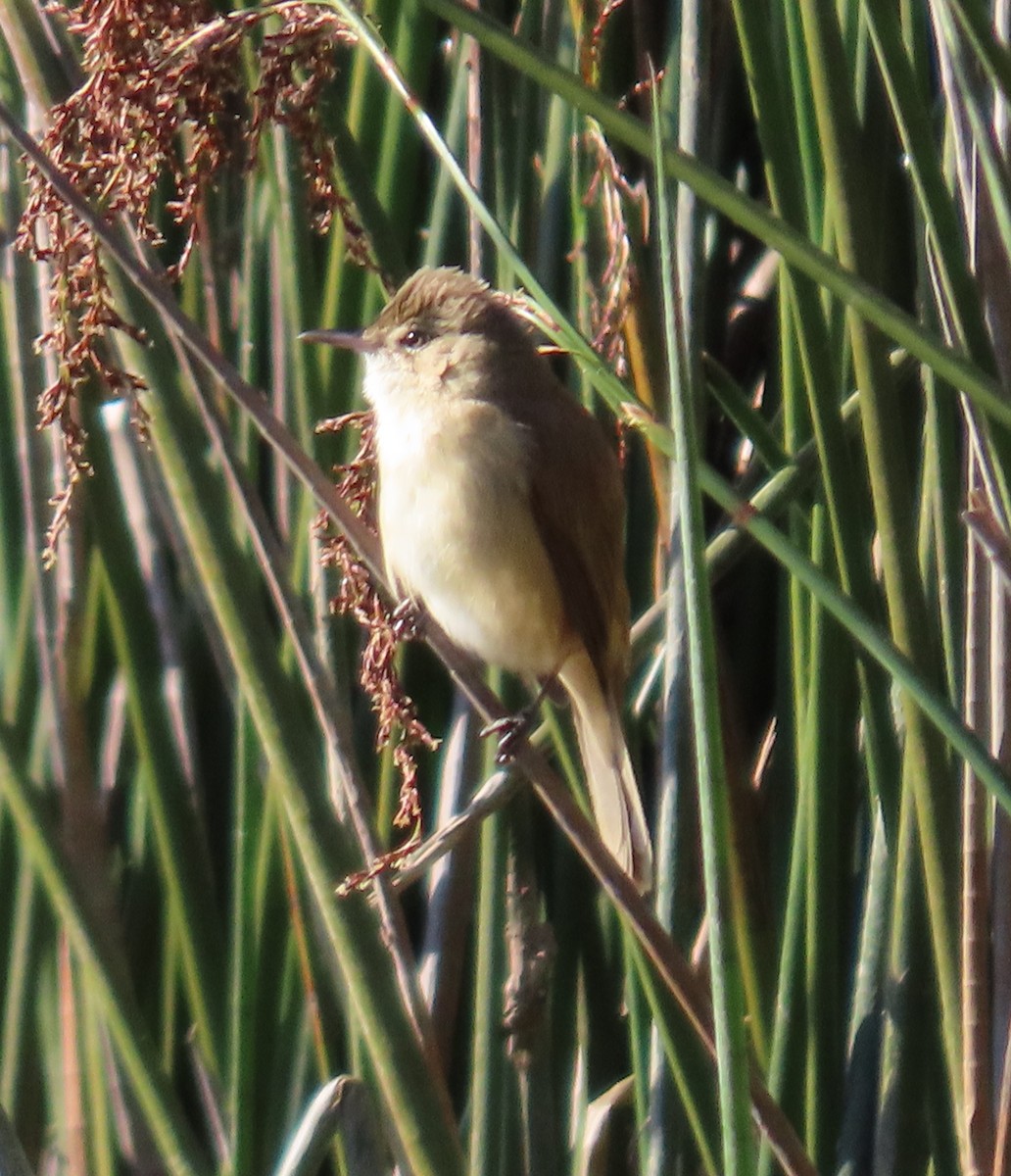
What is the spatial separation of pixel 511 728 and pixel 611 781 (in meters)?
0.25

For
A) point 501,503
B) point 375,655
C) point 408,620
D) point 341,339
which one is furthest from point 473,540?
point 375,655

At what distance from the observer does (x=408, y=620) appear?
6.66ft

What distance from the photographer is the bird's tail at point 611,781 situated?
193cm

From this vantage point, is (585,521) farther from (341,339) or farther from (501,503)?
(341,339)

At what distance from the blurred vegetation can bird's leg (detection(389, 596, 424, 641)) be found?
80mm

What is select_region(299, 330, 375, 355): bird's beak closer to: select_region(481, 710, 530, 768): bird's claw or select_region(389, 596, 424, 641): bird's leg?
select_region(389, 596, 424, 641): bird's leg

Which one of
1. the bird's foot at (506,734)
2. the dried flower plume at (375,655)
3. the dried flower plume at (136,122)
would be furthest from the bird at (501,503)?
the dried flower plume at (136,122)

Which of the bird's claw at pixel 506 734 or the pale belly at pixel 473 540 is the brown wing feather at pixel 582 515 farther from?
the bird's claw at pixel 506 734

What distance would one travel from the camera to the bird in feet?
6.82

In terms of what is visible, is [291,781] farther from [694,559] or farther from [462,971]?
[462,971]

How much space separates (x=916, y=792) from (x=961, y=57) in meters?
0.63

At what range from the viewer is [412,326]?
205cm

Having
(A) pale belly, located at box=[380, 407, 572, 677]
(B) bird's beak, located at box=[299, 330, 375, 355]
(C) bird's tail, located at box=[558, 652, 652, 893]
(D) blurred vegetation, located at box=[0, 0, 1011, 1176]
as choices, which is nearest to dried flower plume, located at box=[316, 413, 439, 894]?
(D) blurred vegetation, located at box=[0, 0, 1011, 1176]

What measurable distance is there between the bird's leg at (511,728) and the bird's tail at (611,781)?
53 millimetres
